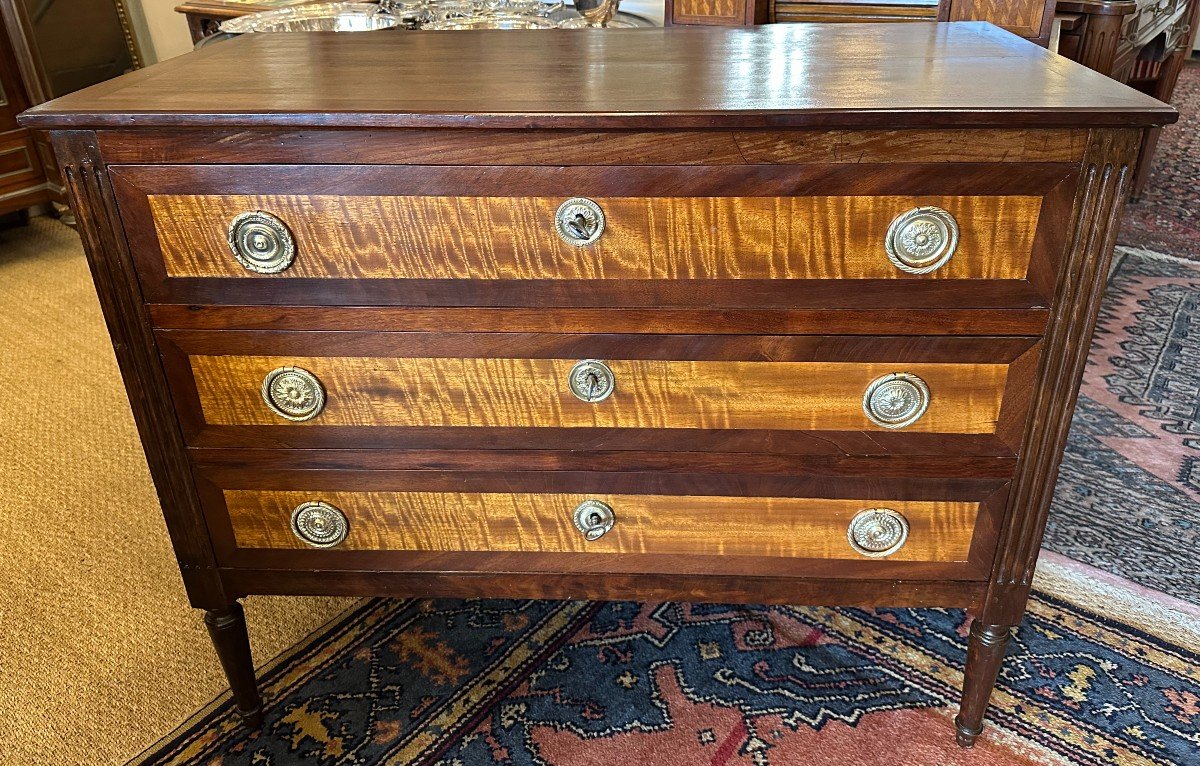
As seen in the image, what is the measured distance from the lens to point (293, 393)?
1.09 m

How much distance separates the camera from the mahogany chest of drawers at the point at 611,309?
94 centimetres

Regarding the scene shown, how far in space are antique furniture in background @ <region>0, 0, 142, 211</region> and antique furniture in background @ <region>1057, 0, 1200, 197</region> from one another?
3.06 metres

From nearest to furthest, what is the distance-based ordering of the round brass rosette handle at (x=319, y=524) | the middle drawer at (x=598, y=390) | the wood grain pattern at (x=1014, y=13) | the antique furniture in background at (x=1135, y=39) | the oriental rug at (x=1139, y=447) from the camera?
the middle drawer at (x=598, y=390)
the round brass rosette handle at (x=319, y=524)
the oriental rug at (x=1139, y=447)
the wood grain pattern at (x=1014, y=13)
the antique furniture in background at (x=1135, y=39)

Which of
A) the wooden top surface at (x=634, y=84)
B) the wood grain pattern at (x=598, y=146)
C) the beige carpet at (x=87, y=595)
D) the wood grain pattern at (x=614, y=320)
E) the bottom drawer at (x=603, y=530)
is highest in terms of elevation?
the wooden top surface at (x=634, y=84)

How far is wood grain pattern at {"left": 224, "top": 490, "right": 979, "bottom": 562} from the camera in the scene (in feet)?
3.71

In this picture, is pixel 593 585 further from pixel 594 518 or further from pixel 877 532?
pixel 877 532

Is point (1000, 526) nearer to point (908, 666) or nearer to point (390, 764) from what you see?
point (908, 666)

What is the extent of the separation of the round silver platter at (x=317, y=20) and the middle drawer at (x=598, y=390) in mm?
1769

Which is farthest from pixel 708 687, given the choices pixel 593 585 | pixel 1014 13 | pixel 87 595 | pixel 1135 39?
pixel 1135 39

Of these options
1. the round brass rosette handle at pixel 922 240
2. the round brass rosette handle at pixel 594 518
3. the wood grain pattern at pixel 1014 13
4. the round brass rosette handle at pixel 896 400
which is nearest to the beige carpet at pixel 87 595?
the round brass rosette handle at pixel 594 518

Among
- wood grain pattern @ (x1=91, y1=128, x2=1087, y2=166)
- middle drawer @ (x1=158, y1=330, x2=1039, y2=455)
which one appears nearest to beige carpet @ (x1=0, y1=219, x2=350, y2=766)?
middle drawer @ (x1=158, y1=330, x2=1039, y2=455)

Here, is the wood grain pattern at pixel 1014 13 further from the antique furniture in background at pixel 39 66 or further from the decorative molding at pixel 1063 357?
the antique furniture in background at pixel 39 66

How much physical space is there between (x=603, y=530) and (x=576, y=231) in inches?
15.4

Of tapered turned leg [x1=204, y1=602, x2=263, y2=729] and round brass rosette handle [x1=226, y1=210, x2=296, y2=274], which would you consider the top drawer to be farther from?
tapered turned leg [x1=204, y1=602, x2=263, y2=729]
